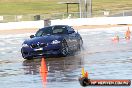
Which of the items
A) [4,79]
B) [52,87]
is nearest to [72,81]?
[52,87]

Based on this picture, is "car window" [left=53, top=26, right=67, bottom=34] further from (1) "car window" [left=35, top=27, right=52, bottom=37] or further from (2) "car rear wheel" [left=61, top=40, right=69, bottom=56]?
(2) "car rear wheel" [left=61, top=40, right=69, bottom=56]

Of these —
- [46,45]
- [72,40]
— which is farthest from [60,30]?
[46,45]

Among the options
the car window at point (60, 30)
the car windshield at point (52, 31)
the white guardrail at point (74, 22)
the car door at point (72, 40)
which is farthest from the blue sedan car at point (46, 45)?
the white guardrail at point (74, 22)

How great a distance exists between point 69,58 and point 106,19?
3294 cm

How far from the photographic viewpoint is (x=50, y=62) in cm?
2316

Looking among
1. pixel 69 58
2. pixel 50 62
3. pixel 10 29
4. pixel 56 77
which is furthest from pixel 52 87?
pixel 10 29

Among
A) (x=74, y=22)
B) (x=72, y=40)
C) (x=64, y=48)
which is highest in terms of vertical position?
(x=72, y=40)

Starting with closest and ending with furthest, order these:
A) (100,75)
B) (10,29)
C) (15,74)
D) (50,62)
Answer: (100,75), (15,74), (50,62), (10,29)

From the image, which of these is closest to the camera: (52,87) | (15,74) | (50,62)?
(52,87)

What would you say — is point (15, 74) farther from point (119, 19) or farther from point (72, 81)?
point (119, 19)

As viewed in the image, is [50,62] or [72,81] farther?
[50,62]

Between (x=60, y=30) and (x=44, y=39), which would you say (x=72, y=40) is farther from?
(x=44, y=39)

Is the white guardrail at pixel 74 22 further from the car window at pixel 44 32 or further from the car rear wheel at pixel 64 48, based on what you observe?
the car rear wheel at pixel 64 48

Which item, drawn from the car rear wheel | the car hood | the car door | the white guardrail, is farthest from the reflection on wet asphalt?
the white guardrail
